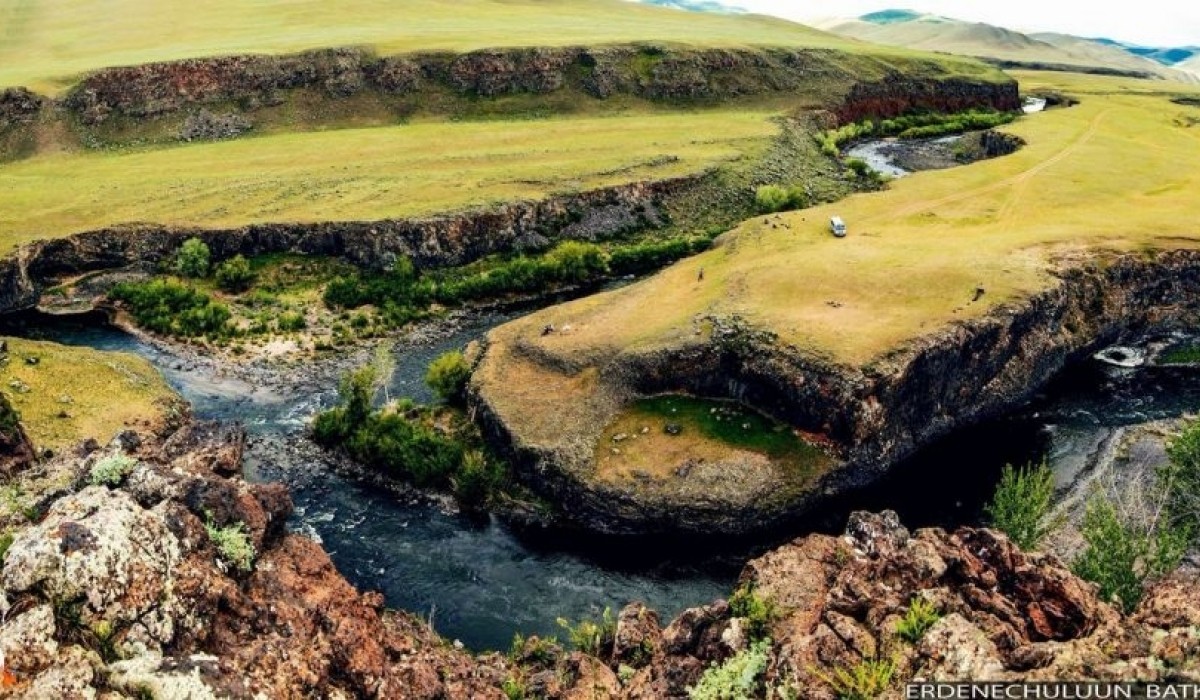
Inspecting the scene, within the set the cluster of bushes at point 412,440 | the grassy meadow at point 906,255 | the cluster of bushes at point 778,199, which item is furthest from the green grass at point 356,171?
the cluster of bushes at point 412,440

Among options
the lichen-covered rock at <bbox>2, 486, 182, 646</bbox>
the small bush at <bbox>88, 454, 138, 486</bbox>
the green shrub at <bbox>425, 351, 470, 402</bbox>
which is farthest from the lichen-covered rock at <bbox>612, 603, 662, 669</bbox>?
the green shrub at <bbox>425, 351, 470, 402</bbox>

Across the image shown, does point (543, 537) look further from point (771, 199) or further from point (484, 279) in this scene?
point (771, 199)

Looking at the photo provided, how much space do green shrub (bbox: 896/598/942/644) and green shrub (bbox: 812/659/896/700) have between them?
4.08 feet

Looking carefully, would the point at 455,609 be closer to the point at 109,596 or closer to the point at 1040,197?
the point at 109,596

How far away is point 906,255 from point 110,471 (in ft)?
256

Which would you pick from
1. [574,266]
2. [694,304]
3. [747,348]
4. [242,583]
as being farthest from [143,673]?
[574,266]

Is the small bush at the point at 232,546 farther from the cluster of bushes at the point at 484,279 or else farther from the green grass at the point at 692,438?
the cluster of bushes at the point at 484,279

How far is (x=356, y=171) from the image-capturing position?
433 feet

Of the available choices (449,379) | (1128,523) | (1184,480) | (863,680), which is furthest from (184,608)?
(1184,480)

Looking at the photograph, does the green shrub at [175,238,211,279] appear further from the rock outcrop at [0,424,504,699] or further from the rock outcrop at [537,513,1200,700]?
the rock outcrop at [537,513,1200,700]

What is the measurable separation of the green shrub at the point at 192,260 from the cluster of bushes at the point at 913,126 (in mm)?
120493

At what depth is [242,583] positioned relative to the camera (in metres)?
33.4

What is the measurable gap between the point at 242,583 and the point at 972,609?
28189 millimetres

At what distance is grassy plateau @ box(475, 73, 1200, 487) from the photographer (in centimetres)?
7438
